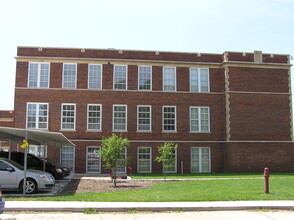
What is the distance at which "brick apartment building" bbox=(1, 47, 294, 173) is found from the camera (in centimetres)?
2998

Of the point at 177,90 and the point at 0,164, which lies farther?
the point at 177,90

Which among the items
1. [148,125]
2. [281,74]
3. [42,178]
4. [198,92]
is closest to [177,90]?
[198,92]

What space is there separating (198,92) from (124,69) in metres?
6.91

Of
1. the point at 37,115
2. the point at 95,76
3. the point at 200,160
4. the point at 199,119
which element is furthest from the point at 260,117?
the point at 37,115

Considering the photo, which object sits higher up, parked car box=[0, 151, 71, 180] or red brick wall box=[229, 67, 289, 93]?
red brick wall box=[229, 67, 289, 93]

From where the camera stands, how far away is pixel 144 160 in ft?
99.4

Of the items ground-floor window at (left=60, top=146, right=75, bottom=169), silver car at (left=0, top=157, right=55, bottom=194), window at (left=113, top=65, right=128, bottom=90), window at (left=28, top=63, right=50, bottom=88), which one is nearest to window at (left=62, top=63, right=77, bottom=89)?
window at (left=28, top=63, right=50, bottom=88)

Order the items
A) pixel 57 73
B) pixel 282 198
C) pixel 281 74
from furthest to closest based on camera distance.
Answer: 1. pixel 281 74
2. pixel 57 73
3. pixel 282 198

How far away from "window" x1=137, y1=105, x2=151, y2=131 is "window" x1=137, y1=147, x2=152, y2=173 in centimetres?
184

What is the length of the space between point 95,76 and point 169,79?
654 centimetres

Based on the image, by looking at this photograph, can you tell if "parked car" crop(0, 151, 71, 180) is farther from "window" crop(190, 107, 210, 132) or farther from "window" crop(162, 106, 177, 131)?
"window" crop(190, 107, 210, 132)

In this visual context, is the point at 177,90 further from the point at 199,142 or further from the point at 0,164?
the point at 0,164

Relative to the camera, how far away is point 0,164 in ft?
49.8

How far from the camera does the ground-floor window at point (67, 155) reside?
2981 centimetres
